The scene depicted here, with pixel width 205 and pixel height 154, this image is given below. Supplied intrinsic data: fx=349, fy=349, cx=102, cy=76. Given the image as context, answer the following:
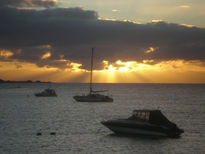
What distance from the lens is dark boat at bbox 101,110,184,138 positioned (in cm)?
4675

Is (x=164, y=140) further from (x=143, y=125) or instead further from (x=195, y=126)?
(x=195, y=126)

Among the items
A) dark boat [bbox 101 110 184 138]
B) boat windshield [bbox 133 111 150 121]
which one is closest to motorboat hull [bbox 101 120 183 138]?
dark boat [bbox 101 110 184 138]

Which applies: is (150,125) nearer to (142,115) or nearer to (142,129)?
(142,129)

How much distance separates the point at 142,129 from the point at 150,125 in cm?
124

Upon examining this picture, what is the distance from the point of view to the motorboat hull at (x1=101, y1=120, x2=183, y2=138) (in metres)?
46.7

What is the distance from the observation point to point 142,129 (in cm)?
4734

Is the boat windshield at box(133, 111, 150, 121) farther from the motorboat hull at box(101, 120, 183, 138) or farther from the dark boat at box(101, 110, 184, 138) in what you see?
the motorboat hull at box(101, 120, 183, 138)

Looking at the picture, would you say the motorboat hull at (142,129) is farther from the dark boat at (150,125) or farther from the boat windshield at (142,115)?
the boat windshield at (142,115)

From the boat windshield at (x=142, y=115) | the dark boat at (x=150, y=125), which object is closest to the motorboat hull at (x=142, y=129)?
the dark boat at (x=150, y=125)

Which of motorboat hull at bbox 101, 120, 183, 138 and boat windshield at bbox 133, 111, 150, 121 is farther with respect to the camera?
boat windshield at bbox 133, 111, 150, 121

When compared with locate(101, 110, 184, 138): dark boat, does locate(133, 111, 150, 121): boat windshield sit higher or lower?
higher

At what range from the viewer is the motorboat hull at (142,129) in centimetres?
4672

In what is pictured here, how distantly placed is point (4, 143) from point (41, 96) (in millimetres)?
120728

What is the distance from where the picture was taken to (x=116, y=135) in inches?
1949
